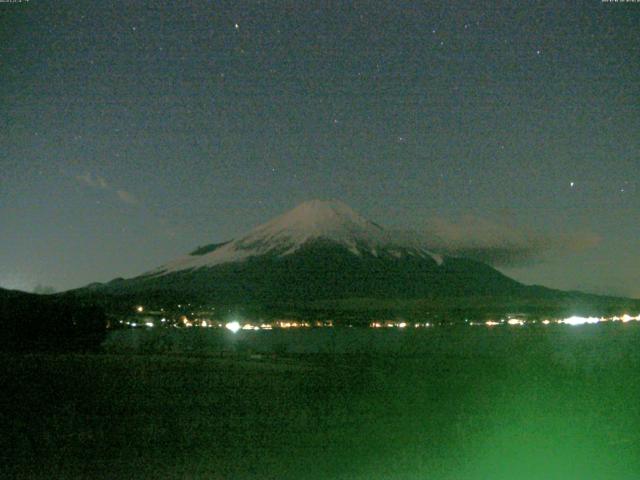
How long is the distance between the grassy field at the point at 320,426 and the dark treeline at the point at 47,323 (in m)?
25.3

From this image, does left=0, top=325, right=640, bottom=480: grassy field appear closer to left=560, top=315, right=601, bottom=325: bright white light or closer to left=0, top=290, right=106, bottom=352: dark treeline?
left=0, top=290, right=106, bottom=352: dark treeline

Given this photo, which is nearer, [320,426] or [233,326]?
[320,426]

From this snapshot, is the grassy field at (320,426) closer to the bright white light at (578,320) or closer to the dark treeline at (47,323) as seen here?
the dark treeline at (47,323)

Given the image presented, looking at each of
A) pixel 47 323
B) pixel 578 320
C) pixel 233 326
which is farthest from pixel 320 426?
pixel 578 320

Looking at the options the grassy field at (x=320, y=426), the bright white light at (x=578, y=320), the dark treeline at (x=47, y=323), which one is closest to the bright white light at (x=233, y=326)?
the dark treeline at (x=47, y=323)

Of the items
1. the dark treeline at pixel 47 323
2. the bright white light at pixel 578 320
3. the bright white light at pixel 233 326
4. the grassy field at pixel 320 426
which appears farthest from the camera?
the bright white light at pixel 578 320

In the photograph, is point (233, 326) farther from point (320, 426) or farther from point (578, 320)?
point (320, 426)

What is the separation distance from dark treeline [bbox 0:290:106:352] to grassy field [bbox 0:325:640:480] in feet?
83.2

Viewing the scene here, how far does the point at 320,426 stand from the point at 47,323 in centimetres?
4019

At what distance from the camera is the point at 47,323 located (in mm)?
49219

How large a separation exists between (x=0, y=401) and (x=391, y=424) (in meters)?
6.51

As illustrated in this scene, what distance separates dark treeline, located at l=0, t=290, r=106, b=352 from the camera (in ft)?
148

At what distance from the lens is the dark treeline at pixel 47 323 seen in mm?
45250

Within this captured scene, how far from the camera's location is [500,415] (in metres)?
13.5
